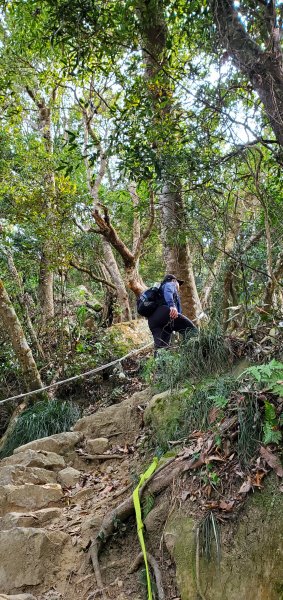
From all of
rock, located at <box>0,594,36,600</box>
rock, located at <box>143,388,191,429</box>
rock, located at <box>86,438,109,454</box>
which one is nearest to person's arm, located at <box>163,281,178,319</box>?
rock, located at <box>143,388,191,429</box>

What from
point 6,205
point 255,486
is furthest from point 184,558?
point 6,205

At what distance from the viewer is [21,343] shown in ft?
23.3

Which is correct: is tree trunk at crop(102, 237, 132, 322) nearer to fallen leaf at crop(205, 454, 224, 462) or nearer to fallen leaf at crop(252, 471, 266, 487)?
fallen leaf at crop(205, 454, 224, 462)

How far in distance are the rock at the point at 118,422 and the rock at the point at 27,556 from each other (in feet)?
6.02

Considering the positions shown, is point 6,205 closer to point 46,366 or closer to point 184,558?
point 46,366

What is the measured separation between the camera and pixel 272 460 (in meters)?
2.59

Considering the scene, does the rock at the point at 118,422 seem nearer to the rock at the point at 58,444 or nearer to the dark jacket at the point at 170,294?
the rock at the point at 58,444

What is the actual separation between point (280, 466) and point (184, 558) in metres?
0.88

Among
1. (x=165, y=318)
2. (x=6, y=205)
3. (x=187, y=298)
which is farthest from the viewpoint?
(x=6, y=205)

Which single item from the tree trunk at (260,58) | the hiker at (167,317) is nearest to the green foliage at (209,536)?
the tree trunk at (260,58)

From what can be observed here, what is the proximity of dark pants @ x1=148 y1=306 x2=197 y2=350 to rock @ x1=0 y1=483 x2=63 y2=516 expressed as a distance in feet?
8.36

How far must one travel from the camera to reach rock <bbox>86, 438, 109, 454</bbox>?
5.02 meters

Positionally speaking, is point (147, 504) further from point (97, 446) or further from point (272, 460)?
point (97, 446)

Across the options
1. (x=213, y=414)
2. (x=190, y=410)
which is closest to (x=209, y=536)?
(x=213, y=414)
